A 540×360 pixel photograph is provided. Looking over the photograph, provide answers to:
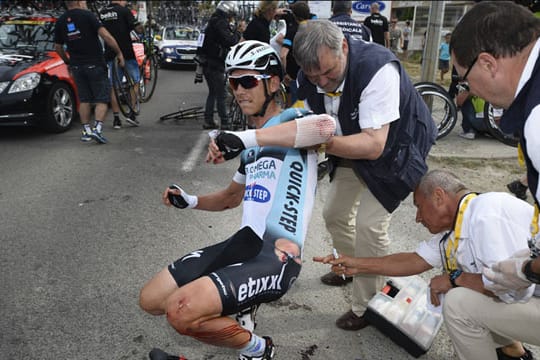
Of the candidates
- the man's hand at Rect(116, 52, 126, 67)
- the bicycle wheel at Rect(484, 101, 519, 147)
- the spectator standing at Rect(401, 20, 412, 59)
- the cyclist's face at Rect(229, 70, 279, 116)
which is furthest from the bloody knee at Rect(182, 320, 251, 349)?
the spectator standing at Rect(401, 20, 412, 59)

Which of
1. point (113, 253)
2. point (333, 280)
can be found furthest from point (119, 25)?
point (333, 280)

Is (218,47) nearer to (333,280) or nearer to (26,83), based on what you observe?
(26,83)

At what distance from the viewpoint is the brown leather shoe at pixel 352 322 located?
291 cm

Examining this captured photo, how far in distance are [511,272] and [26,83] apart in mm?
7034

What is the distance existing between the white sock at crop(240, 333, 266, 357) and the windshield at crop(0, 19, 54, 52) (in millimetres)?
7301

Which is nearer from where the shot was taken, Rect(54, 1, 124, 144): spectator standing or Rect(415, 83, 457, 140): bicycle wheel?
Rect(54, 1, 124, 144): spectator standing

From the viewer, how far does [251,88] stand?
2484mm

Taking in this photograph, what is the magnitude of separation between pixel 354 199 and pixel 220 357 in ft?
4.52

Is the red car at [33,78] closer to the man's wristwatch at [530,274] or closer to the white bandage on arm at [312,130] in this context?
the white bandage on arm at [312,130]

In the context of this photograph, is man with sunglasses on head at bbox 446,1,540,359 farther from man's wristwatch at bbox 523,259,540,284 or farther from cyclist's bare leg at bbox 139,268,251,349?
cyclist's bare leg at bbox 139,268,251,349

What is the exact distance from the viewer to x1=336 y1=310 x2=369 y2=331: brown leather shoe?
2.91m

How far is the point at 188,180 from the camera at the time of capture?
545cm

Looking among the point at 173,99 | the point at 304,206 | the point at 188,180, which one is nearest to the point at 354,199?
the point at 304,206

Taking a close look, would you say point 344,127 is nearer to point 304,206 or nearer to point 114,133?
point 304,206
